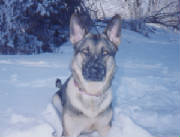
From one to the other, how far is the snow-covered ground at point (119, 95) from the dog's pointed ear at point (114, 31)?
1.10 m

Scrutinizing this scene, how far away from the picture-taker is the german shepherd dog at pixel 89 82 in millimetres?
2955

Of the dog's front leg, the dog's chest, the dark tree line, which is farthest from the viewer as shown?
the dark tree line

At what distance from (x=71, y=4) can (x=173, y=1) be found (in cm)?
583

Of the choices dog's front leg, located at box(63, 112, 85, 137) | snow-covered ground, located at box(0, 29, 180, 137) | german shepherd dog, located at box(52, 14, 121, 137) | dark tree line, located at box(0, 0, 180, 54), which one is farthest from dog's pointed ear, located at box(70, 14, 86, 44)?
dark tree line, located at box(0, 0, 180, 54)

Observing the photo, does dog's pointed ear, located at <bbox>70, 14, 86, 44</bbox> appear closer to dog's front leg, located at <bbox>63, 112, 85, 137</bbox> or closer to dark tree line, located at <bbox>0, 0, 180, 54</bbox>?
dog's front leg, located at <bbox>63, 112, 85, 137</bbox>

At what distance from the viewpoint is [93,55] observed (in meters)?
3.11

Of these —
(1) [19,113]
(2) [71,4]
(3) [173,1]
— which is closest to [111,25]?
(1) [19,113]

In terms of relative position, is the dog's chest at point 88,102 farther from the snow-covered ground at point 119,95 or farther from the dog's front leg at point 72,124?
the snow-covered ground at point 119,95

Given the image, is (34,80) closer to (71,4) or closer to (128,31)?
(71,4)

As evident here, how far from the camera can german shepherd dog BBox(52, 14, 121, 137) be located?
2955 millimetres

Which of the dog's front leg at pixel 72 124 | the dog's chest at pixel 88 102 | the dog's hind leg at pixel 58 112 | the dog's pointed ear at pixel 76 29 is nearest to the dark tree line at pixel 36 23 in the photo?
the dog's hind leg at pixel 58 112

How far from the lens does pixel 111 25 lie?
322 cm

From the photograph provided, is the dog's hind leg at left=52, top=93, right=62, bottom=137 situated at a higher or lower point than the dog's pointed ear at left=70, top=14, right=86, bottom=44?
lower

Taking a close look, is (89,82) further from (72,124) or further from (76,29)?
(76,29)
